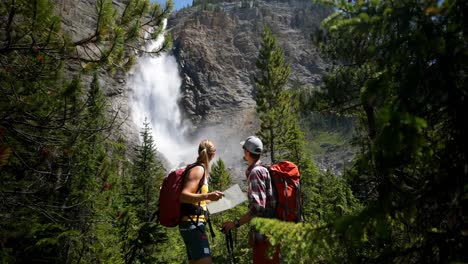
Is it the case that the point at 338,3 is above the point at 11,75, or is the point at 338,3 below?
below

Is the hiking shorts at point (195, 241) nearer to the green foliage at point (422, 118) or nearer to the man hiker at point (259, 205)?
the man hiker at point (259, 205)

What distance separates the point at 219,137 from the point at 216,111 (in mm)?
9589

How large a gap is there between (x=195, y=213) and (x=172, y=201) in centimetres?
27

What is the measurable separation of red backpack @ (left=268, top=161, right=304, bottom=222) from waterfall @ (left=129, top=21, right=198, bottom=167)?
267 ft

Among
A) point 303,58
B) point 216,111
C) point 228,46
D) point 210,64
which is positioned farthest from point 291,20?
point 216,111

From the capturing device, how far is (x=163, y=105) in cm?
9250

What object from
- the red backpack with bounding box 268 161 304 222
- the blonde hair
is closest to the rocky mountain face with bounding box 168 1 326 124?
the blonde hair

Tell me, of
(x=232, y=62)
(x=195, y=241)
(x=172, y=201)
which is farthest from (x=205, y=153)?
(x=232, y=62)

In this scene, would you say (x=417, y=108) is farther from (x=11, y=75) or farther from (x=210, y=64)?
(x=210, y=64)

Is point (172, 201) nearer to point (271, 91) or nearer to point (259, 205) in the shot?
point (259, 205)

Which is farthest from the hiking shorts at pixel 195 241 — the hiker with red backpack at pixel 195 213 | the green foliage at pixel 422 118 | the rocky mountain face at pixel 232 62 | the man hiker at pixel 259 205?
the rocky mountain face at pixel 232 62

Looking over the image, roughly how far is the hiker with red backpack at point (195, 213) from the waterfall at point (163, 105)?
266 ft

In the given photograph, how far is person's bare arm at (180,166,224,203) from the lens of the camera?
3418 mm

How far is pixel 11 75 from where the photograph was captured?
401cm
